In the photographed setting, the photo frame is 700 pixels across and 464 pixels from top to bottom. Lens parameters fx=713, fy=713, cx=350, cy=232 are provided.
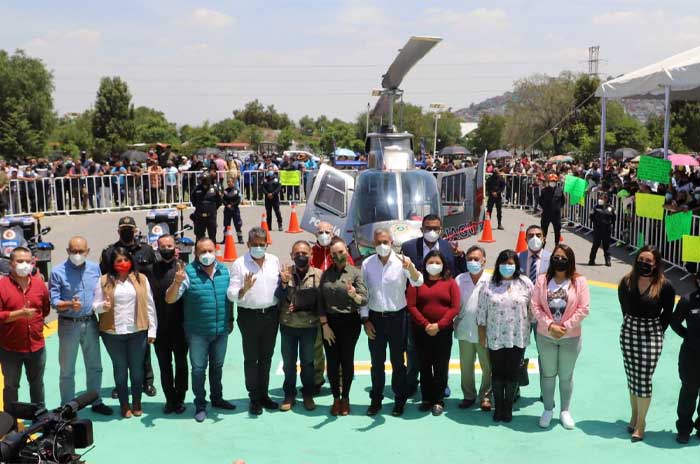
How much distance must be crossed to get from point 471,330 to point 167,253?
2.93 metres

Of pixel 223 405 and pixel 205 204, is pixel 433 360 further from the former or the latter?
pixel 205 204

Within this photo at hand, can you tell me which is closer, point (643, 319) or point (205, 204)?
point (643, 319)

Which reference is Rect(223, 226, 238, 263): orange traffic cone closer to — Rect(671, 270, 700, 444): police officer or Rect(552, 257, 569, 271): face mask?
Rect(552, 257, 569, 271): face mask

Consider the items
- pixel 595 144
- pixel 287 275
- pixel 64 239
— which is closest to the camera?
pixel 287 275

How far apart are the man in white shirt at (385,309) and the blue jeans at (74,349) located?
2.49 meters

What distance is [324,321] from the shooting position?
6.48 meters

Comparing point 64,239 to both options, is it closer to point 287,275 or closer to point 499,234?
point 499,234

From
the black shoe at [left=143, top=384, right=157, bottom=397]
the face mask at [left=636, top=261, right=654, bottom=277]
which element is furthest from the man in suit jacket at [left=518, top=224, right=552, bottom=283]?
the black shoe at [left=143, top=384, right=157, bottom=397]

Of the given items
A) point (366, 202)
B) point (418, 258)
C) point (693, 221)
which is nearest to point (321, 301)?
point (418, 258)

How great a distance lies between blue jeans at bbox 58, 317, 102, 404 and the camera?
21.1 feet

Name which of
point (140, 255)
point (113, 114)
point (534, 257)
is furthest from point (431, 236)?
Result: point (113, 114)

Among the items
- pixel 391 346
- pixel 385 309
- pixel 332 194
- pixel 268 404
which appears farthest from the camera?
pixel 332 194

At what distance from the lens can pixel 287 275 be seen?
648 centimetres

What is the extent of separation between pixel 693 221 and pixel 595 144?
50271 mm
